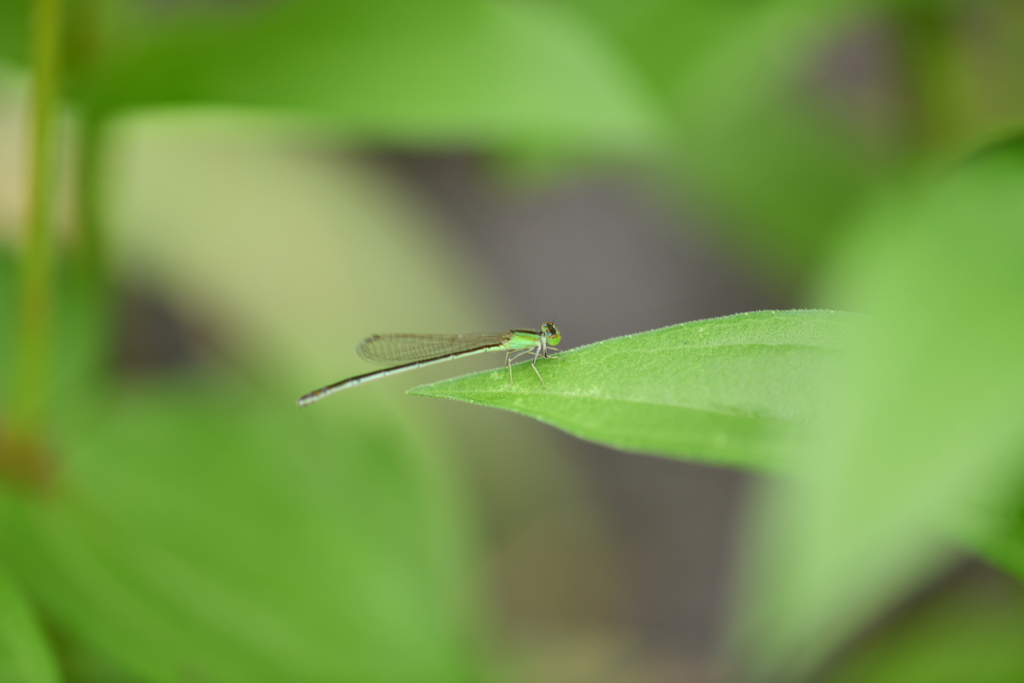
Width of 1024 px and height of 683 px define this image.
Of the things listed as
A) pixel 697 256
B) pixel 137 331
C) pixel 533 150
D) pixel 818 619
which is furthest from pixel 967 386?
pixel 697 256

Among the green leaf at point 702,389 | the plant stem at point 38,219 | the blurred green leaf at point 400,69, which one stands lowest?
the green leaf at point 702,389

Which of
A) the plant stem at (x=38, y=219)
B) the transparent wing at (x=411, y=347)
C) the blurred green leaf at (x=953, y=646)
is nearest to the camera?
the plant stem at (x=38, y=219)

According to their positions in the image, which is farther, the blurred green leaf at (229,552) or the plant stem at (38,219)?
the blurred green leaf at (229,552)

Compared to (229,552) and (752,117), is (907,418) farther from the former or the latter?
(752,117)

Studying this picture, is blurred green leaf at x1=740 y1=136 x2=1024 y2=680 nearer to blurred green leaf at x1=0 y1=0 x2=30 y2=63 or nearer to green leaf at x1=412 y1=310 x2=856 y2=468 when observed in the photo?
green leaf at x1=412 y1=310 x2=856 y2=468

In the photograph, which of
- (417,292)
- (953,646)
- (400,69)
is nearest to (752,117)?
(400,69)

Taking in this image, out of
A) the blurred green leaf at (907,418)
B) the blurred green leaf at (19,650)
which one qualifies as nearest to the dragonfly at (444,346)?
the blurred green leaf at (19,650)

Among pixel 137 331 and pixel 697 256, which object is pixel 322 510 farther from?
pixel 697 256

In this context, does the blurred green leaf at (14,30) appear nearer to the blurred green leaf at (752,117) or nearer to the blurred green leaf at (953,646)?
the blurred green leaf at (752,117)

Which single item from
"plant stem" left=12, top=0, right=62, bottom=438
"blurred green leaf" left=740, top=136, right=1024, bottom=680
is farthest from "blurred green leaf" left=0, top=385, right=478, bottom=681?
"blurred green leaf" left=740, top=136, right=1024, bottom=680
